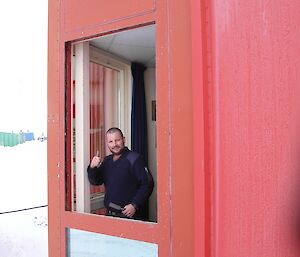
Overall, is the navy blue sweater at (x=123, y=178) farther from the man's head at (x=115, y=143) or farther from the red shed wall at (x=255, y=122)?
the red shed wall at (x=255, y=122)

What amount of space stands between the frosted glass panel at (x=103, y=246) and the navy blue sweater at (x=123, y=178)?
403mm

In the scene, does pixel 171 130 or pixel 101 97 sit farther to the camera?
pixel 101 97

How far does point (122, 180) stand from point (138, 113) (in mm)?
1454

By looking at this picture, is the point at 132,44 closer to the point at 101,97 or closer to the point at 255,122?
the point at 101,97

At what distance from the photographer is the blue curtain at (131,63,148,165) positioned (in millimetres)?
3969

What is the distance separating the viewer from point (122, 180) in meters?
2.74

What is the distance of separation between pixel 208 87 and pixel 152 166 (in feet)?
9.23

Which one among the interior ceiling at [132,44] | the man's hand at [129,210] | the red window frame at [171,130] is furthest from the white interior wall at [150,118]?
the red window frame at [171,130]

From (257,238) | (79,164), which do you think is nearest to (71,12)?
(79,164)

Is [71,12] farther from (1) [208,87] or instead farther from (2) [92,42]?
(1) [208,87]

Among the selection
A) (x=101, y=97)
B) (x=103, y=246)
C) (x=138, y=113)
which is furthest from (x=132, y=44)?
(x=103, y=246)

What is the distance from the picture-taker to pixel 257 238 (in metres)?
1.37

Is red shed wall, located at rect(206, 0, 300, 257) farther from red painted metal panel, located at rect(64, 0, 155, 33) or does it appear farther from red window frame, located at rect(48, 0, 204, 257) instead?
red painted metal panel, located at rect(64, 0, 155, 33)

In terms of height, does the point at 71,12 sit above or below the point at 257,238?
above
